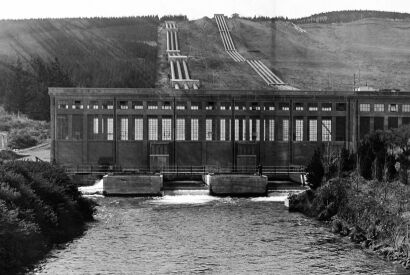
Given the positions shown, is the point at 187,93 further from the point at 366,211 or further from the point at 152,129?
the point at 366,211

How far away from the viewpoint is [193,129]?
262ft

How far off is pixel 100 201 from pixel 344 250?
27382 millimetres

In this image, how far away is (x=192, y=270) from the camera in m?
32.5

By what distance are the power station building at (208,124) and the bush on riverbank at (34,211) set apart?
2920 centimetres

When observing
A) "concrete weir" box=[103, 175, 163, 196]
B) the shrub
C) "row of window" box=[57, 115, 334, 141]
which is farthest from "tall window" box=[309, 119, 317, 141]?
the shrub

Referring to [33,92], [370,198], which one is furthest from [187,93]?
[33,92]

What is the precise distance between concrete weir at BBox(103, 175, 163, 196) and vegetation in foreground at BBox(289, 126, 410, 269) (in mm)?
15596

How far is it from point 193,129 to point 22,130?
33531 millimetres

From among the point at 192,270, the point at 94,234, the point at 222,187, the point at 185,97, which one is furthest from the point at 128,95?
the point at 192,270

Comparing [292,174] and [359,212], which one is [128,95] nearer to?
[292,174]

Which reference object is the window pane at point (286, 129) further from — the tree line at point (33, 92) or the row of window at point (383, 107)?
the tree line at point (33, 92)

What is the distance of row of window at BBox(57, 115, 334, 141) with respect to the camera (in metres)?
78.6

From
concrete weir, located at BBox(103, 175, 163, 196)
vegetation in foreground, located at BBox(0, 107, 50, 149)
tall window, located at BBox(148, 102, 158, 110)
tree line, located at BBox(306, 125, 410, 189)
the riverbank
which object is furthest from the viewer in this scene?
vegetation in foreground, located at BBox(0, 107, 50, 149)

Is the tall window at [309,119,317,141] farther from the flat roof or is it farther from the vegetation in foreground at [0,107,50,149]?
the vegetation in foreground at [0,107,50,149]
